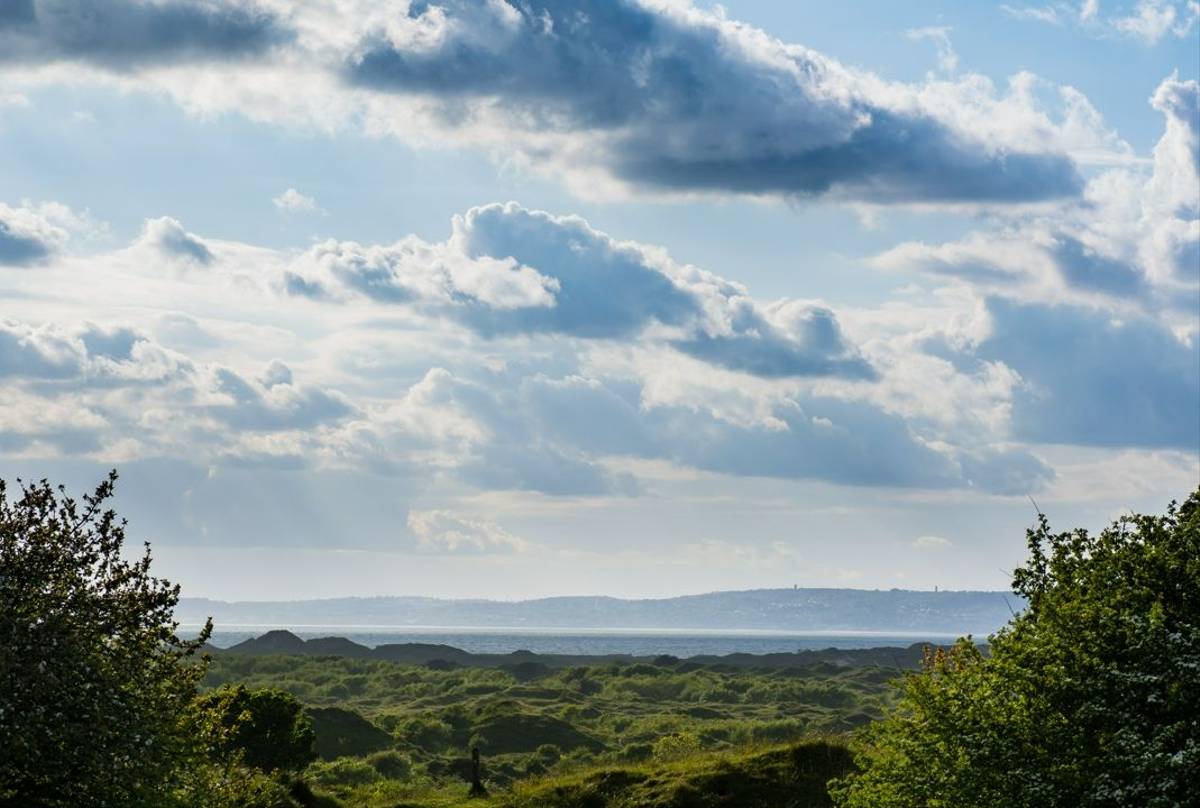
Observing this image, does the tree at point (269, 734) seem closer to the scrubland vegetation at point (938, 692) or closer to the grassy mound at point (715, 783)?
the grassy mound at point (715, 783)

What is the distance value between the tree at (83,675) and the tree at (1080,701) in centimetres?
1717

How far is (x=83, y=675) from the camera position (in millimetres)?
27297

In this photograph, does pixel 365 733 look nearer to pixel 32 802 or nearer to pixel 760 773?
pixel 760 773

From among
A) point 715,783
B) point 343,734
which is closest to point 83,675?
point 715,783

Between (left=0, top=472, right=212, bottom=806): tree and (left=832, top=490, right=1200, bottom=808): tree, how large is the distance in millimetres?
17166

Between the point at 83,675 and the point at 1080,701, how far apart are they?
848 inches

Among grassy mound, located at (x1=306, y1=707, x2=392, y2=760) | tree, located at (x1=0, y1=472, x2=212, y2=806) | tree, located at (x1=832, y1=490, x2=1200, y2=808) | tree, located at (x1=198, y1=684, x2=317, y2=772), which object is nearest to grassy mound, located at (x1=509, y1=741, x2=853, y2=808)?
→ tree, located at (x1=198, y1=684, x2=317, y2=772)

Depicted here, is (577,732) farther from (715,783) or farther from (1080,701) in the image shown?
(1080,701)

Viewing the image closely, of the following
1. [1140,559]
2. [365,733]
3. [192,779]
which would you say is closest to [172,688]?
[192,779]

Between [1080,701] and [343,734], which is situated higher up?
[1080,701]

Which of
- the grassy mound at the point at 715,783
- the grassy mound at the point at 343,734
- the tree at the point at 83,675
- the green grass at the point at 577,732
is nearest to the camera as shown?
the tree at the point at 83,675

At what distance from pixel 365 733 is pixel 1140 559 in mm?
78535

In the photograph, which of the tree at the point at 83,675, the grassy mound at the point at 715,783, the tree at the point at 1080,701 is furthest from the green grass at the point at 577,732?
the tree at the point at 83,675

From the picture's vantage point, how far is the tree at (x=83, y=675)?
26359 mm
